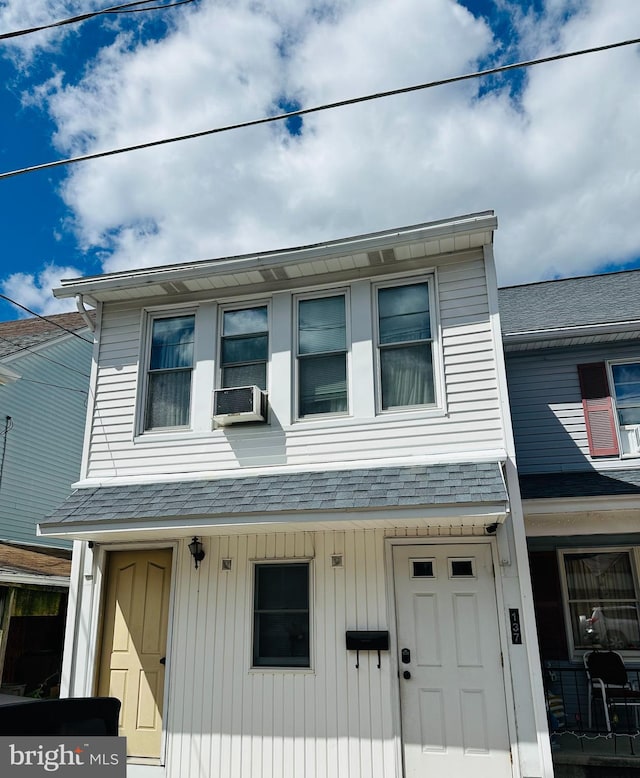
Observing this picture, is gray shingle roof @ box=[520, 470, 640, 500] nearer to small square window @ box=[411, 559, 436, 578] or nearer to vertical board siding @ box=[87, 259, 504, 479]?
vertical board siding @ box=[87, 259, 504, 479]

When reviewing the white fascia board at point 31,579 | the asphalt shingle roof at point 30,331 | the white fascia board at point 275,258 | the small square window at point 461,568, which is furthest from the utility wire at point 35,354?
the small square window at point 461,568

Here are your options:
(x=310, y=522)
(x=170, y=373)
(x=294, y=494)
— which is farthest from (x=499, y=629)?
(x=170, y=373)

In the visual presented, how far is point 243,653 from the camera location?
258 inches

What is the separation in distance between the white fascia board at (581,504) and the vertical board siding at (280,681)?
2.15m

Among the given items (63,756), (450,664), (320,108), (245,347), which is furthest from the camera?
(245,347)

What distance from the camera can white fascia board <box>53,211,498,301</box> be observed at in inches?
268

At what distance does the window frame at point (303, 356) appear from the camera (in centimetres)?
712

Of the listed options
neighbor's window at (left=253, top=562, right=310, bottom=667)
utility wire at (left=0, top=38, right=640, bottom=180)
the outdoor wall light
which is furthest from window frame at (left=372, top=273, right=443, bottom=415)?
utility wire at (left=0, top=38, right=640, bottom=180)

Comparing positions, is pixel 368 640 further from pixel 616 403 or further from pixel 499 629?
pixel 616 403

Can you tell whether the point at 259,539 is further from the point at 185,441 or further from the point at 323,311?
the point at 323,311

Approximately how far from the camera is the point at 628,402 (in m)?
9.07

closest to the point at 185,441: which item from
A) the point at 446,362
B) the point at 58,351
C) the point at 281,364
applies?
the point at 281,364

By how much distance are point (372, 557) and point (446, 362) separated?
2228 mm

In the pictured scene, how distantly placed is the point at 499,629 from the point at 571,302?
22.0 ft
